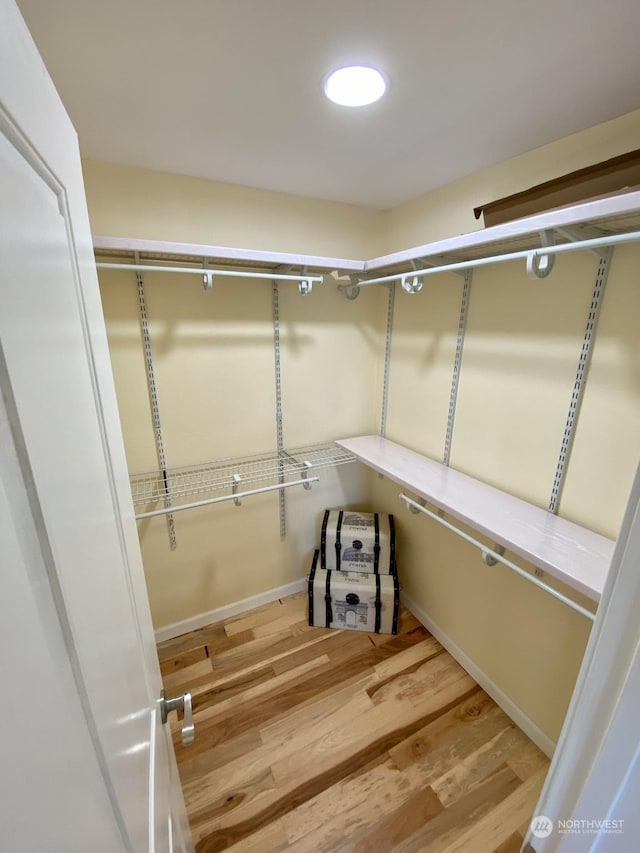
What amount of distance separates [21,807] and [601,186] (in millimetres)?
1512

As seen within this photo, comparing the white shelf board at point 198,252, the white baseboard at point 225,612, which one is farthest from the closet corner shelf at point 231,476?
the white shelf board at point 198,252

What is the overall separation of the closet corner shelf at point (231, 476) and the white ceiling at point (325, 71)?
1293 mm

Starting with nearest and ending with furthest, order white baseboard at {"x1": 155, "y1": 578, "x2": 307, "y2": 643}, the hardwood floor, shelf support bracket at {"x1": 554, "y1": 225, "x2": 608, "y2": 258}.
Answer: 1. shelf support bracket at {"x1": 554, "y1": 225, "x2": 608, "y2": 258}
2. the hardwood floor
3. white baseboard at {"x1": 155, "y1": 578, "x2": 307, "y2": 643}

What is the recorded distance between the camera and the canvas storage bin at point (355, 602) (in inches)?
73.5

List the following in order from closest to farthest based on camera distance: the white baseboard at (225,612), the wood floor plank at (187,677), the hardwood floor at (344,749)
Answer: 1. the hardwood floor at (344,749)
2. the wood floor plank at (187,677)
3. the white baseboard at (225,612)

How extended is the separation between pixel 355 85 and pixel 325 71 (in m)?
0.10

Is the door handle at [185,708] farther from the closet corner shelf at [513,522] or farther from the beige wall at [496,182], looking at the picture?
the beige wall at [496,182]

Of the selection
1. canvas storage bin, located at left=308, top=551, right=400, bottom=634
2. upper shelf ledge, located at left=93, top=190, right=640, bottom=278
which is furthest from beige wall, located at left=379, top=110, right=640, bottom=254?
canvas storage bin, located at left=308, top=551, right=400, bottom=634

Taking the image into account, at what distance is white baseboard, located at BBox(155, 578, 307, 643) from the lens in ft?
6.20

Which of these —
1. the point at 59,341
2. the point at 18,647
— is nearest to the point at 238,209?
the point at 59,341

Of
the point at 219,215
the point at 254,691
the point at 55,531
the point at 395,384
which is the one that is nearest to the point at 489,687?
the point at 254,691

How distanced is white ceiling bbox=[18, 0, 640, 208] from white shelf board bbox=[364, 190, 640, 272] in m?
0.32

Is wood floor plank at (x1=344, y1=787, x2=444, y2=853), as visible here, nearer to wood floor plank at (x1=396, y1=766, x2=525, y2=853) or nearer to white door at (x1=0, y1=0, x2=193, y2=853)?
wood floor plank at (x1=396, y1=766, x2=525, y2=853)

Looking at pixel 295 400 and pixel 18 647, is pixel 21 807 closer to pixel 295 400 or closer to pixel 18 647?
pixel 18 647
